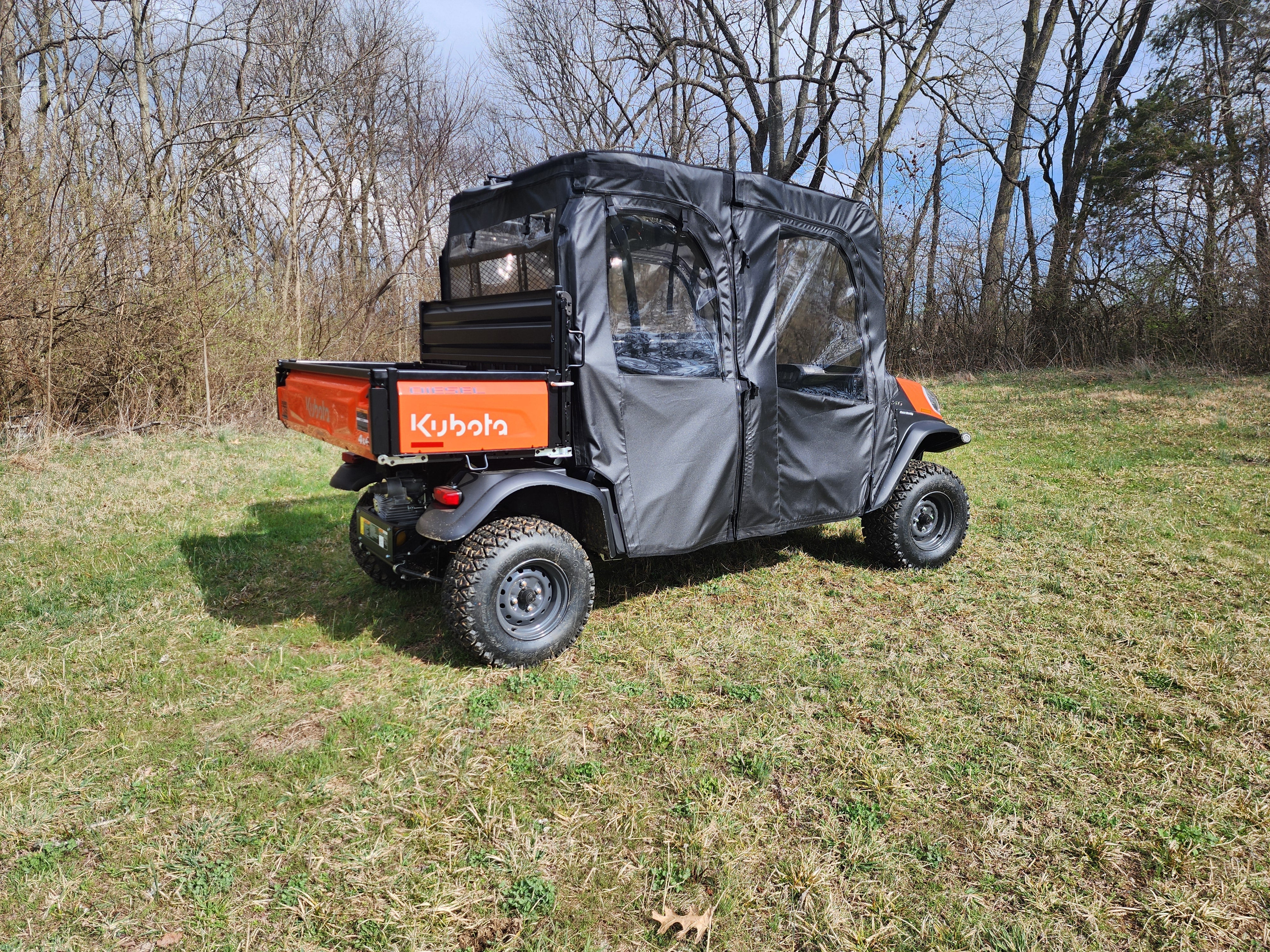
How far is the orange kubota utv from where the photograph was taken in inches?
132

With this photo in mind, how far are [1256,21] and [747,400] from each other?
56.0 ft

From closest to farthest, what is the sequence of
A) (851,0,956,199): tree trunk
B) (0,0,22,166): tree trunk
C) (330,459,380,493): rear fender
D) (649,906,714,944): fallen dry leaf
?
(649,906,714,944): fallen dry leaf
(330,459,380,493): rear fender
(0,0,22,166): tree trunk
(851,0,956,199): tree trunk

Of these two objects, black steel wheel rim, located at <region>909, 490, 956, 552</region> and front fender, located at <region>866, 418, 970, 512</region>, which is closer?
Answer: front fender, located at <region>866, 418, 970, 512</region>

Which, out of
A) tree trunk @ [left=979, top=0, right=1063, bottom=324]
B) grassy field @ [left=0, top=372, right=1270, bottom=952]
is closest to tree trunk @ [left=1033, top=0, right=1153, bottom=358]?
tree trunk @ [left=979, top=0, right=1063, bottom=324]

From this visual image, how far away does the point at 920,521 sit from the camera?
513 cm

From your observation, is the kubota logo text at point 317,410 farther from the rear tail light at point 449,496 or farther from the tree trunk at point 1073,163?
the tree trunk at point 1073,163

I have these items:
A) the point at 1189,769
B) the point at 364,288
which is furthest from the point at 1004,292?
the point at 1189,769

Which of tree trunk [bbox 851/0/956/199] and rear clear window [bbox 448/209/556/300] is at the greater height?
tree trunk [bbox 851/0/956/199]

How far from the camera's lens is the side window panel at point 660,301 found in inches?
143

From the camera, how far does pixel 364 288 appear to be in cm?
1408

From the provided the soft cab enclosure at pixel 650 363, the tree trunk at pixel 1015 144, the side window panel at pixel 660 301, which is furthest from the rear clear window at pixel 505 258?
the tree trunk at pixel 1015 144

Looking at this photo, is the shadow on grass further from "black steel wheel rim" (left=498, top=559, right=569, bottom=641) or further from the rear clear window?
the rear clear window

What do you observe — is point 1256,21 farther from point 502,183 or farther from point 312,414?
point 312,414

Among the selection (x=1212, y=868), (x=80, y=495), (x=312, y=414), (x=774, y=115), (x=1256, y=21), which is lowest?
(x=1212, y=868)
